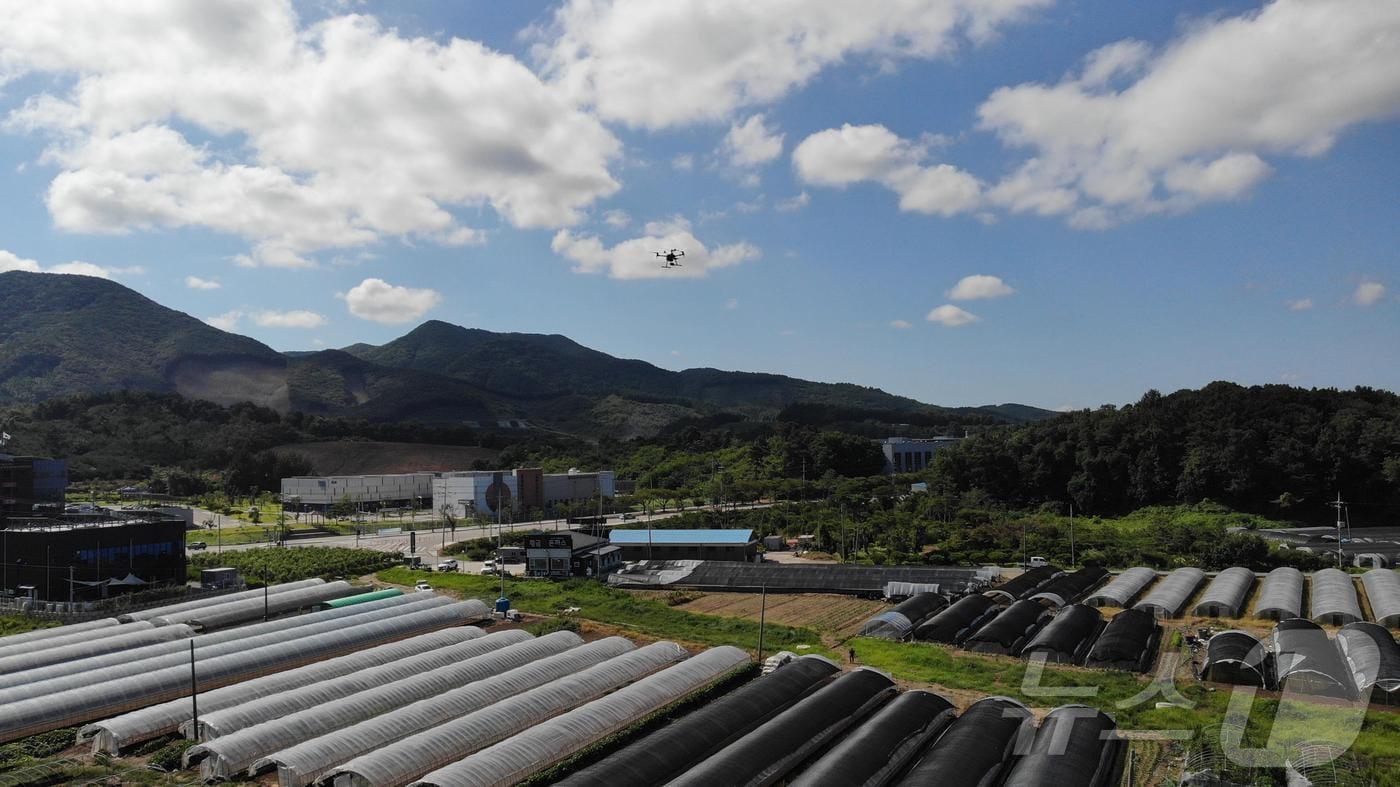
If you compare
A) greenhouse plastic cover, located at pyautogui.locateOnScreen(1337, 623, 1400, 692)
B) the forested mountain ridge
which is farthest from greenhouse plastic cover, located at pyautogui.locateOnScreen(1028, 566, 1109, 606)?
the forested mountain ridge

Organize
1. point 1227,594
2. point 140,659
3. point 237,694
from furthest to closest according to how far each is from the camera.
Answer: point 1227,594, point 140,659, point 237,694

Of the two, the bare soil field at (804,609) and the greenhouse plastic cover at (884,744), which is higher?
the greenhouse plastic cover at (884,744)

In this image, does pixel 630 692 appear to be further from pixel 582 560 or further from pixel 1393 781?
pixel 582 560

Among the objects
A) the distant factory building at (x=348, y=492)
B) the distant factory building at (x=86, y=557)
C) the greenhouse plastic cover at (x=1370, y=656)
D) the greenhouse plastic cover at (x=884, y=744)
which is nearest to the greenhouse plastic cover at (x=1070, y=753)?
the greenhouse plastic cover at (x=884, y=744)

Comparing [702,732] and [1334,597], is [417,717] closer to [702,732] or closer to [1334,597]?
[702,732]

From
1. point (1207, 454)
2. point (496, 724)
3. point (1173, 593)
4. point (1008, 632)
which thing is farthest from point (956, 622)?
point (1207, 454)

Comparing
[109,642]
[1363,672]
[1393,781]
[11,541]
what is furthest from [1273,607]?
[11,541]

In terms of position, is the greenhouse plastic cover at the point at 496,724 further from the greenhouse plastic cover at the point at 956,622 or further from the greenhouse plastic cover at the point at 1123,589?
the greenhouse plastic cover at the point at 1123,589
